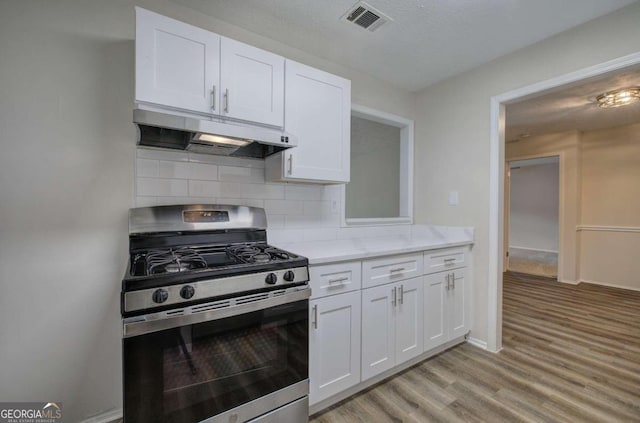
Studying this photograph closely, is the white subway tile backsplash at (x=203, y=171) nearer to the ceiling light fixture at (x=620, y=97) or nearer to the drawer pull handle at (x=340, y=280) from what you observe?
the drawer pull handle at (x=340, y=280)

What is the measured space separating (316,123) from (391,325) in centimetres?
153

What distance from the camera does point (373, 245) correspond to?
7.15ft

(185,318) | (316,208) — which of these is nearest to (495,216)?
(316,208)

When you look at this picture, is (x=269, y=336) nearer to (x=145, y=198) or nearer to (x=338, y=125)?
(x=145, y=198)

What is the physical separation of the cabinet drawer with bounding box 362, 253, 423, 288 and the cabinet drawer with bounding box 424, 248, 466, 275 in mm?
98

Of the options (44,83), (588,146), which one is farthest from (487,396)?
(588,146)

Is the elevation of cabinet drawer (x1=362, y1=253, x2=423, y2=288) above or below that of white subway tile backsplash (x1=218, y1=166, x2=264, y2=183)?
below

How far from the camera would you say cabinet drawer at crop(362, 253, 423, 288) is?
1879 millimetres

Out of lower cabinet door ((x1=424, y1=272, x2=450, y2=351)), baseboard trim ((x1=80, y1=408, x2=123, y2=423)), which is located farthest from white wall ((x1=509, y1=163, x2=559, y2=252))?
baseboard trim ((x1=80, y1=408, x2=123, y2=423))

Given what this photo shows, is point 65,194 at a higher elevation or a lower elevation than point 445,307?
higher

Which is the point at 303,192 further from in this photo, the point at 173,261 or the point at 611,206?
the point at 611,206

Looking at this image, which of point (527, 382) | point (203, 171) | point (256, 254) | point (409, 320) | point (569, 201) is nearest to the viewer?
point (256, 254)

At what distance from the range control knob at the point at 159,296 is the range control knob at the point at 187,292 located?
58 millimetres

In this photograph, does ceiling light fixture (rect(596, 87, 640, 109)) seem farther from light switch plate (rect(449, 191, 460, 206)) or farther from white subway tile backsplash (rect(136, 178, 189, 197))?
white subway tile backsplash (rect(136, 178, 189, 197))
